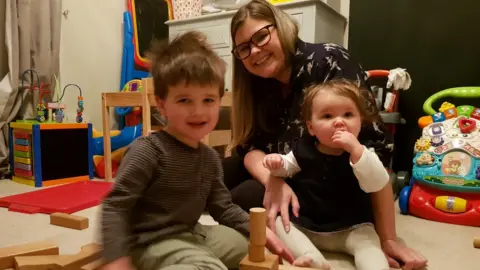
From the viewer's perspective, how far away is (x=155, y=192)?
0.73 metres

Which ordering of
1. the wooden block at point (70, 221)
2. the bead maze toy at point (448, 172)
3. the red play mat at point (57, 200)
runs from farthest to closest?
the red play mat at point (57, 200)
the bead maze toy at point (448, 172)
the wooden block at point (70, 221)

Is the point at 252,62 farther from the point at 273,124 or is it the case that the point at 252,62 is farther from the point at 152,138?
the point at 152,138

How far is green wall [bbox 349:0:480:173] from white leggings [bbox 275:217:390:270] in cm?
105

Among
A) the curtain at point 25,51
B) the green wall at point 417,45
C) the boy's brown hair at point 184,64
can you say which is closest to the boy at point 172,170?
the boy's brown hair at point 184,64

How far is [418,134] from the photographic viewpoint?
1842 mm

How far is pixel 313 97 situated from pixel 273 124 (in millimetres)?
293

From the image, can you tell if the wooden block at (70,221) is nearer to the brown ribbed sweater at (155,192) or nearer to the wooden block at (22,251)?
the wooden block at (22,251)

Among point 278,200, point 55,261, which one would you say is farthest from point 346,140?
point 55,261

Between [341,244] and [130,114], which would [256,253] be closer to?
[341,244]

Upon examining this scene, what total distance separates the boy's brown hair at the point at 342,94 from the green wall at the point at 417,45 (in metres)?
0.95

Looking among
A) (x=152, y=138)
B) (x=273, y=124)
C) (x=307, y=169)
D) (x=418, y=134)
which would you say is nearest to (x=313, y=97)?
(x=307, y=169)

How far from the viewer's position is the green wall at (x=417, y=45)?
1719mm

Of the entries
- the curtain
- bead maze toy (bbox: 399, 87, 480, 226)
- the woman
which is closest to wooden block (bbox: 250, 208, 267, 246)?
the woman

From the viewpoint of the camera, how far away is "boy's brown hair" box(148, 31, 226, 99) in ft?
2.33
